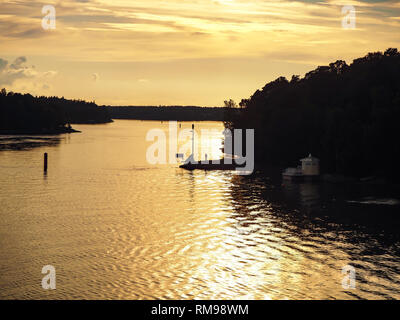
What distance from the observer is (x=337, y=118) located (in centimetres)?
9331

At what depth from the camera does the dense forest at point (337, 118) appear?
86625 millimetres

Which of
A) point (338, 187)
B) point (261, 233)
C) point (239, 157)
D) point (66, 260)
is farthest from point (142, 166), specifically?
point (66, 260)

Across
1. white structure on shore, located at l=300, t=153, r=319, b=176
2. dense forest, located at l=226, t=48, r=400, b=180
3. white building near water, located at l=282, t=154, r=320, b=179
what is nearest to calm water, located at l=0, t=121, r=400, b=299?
white building near water, located at l=282, t=154, r=320, b=179

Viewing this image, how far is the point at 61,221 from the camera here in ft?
178

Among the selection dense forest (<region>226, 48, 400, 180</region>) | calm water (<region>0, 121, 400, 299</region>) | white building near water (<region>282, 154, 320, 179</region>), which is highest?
dense forest (<region>226, 48, 400, 180</region>)

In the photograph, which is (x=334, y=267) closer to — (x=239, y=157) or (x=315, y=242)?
(x=315, y=242)

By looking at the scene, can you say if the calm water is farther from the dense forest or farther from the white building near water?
the dense forest

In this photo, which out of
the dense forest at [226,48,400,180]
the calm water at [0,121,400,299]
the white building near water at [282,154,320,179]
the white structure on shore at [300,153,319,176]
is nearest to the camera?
the calm water at [0,121,400,299]

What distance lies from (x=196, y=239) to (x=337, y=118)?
54.8 metres

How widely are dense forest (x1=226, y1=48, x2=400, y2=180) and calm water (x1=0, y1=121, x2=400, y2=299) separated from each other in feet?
31.8

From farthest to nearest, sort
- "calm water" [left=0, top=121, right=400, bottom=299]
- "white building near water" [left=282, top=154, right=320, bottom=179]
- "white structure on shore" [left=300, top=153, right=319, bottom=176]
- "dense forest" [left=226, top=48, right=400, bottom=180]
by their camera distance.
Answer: "white structure on shore" [left=300, top=153, right=319, bottom=176]
"white building near water" [left=282, top=154, right=320, bottom=179]
"dense forest" [left=226, top=48, right=400, bottom=180]
"calm water" [left=0, top=121, right=400, bottom=299]

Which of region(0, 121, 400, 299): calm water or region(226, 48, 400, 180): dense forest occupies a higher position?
region(226, 48, 400, 180): dense forest

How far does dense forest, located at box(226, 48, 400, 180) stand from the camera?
284 ft
